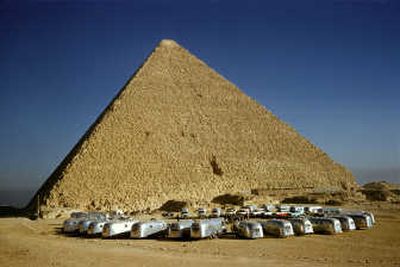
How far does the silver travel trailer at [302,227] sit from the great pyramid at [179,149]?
757 inches

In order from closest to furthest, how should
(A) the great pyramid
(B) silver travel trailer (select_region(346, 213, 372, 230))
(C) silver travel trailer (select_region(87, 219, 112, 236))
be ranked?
(C) silver travel trailer (select_region(87, 219, 112, 236)), (B) silver travel trailer (select_region(346, 213, 372, 230)), (A) the great pyramid

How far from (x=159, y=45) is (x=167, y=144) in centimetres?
1774

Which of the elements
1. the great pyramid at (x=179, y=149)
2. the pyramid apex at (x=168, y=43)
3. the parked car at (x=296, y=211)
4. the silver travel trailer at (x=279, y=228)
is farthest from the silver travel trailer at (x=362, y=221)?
the pyramid apex at (x=168, y=43)

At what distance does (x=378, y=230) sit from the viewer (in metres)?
19.8

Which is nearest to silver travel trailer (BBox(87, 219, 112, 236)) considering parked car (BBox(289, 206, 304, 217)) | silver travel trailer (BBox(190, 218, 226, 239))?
silver travel trailer (BBox(190, 218, 226, 239))

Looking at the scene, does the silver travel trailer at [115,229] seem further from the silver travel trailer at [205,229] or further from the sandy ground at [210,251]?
the silver travel trailer at [205,229]

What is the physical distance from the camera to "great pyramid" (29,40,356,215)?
37719 millimetres

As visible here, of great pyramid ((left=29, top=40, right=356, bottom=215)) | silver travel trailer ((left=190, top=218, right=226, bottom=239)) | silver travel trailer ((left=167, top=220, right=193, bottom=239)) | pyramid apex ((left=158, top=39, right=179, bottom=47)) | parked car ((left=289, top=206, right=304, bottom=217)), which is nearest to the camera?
silver travel trailer ((left=190, top=218, right=226, bottom=239))

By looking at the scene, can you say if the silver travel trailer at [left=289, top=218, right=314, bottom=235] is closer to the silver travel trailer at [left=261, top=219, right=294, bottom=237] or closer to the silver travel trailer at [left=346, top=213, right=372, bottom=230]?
the silver travel trailer at [left=261, top=219, right=294, bottom=237]

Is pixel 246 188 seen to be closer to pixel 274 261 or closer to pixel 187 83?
pixel 187 83

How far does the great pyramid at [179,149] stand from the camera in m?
37.7

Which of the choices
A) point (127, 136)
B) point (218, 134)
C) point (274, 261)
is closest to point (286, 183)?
point (218, 134)

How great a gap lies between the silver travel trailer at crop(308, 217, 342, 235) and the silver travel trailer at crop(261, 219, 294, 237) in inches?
52.7

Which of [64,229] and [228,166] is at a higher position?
[228,166]
